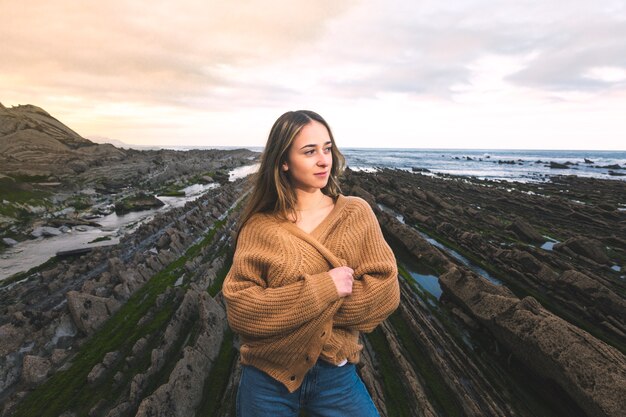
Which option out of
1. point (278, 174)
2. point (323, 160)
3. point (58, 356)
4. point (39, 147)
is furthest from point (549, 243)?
point (39, 147)

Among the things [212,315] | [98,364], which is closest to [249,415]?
[212,315]

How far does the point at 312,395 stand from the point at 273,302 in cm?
80

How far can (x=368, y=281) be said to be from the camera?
6.82 feet

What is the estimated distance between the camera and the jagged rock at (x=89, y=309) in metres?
7.37

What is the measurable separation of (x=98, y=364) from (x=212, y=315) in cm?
228

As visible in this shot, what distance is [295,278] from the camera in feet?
6.79

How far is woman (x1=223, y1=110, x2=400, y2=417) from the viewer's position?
6.45ft

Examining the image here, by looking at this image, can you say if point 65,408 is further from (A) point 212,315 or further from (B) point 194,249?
(B) point 194,249

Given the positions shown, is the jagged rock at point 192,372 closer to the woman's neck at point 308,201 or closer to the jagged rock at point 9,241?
the woman's neck at point 308,201

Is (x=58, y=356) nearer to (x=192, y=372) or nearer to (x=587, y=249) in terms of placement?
(x=192, y=372)

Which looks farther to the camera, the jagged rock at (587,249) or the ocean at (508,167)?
the ocean at (508,167)

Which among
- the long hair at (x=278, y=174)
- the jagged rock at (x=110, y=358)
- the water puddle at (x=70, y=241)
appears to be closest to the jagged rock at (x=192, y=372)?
the jagged rock at (x=110, y=358)

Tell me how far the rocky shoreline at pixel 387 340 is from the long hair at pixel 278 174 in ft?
13.4

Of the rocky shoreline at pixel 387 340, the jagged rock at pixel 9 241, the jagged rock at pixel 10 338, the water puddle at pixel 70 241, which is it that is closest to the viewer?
the rocky shoreline at pixel 387 340
